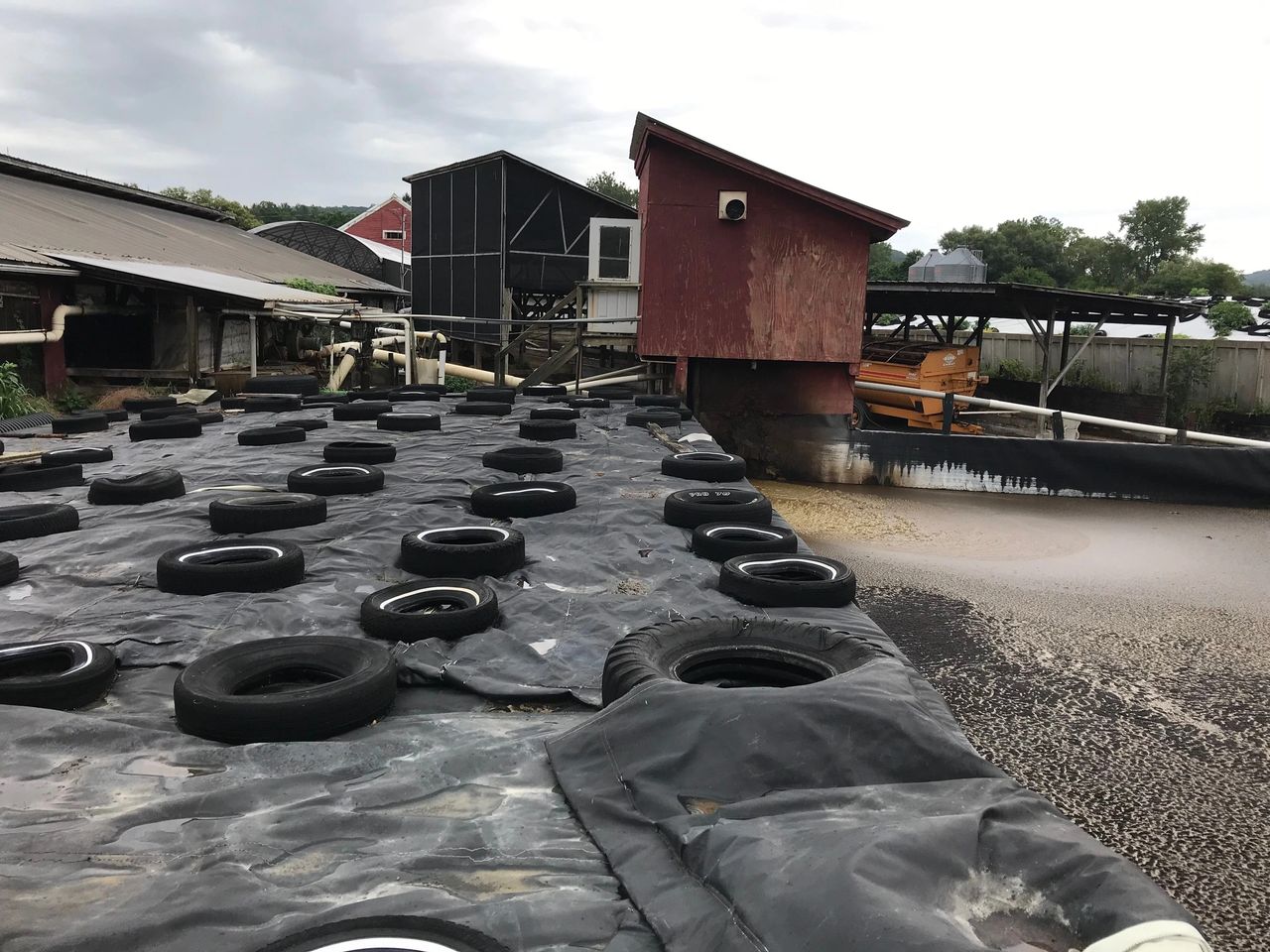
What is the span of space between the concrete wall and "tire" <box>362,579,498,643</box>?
76.4ft

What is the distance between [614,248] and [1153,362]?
1603 centimetres

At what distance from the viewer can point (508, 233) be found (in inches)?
944

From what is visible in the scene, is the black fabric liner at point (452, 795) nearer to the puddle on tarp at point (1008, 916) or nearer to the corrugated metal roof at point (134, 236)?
the puddle on tarp at point (1008, 916)

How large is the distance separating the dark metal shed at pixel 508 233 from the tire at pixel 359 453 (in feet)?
50.9

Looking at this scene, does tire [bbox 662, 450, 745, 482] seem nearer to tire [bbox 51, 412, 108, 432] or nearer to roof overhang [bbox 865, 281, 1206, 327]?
tire [bbox 51, 412, 108, 432]

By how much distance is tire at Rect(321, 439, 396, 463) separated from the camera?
7.80 meters

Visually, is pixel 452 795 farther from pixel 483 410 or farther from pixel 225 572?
pixel 483 410

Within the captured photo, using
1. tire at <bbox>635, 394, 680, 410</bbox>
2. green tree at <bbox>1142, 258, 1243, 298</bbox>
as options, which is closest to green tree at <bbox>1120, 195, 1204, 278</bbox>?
green tree at <bbox>1142, 258, 1243, 298</bbox>

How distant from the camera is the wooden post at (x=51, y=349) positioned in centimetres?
1437

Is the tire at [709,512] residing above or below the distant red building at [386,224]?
below

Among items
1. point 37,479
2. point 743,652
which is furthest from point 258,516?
point 743,652

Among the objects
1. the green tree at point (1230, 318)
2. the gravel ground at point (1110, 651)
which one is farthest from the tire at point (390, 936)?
the green tree at point (1230, 318)

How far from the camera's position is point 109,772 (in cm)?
260

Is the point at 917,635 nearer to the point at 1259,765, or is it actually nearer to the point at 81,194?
the point at 1259,765
